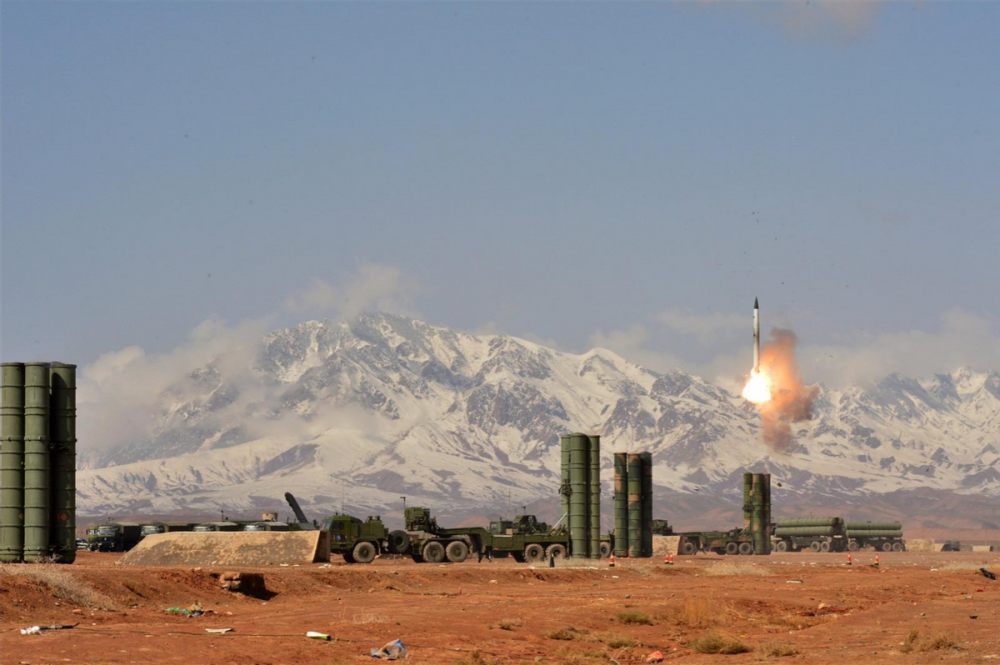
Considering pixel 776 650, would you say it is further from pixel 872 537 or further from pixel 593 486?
pixel 872 537

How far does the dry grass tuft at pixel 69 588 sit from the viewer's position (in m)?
29.8

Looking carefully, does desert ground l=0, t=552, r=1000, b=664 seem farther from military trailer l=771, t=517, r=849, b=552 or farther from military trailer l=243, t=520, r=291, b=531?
military trailer l=771, t=517, r=849, b=552

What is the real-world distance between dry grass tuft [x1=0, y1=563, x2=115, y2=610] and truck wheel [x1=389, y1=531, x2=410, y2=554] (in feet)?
86.2

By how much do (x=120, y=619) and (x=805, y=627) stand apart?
48.9 ft

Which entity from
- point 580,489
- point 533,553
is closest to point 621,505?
point 533,553

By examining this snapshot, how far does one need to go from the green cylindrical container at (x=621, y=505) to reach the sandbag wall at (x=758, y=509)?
14.1 m

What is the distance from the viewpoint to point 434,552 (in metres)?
56.7

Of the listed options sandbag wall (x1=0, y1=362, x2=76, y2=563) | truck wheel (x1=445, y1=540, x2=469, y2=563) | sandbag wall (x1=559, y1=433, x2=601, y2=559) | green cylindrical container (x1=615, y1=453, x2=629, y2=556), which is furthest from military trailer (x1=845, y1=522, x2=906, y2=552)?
sandbag wall (x1=0, y1=362, x2=76, y2=563)

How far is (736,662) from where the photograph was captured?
84.7 feet

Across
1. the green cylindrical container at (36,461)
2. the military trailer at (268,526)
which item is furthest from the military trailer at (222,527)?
the green cylindrical container at (36,461)

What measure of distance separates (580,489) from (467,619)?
25.3 metres

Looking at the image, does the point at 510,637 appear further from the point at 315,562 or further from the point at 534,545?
the point at 534,545

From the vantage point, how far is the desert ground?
2522 centimetres

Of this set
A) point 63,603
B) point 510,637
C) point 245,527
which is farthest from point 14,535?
point 245,527
